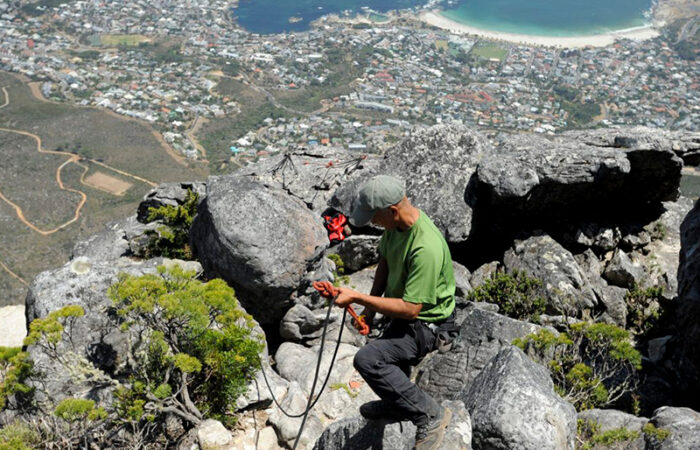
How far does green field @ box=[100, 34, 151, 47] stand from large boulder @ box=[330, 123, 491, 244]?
109 m

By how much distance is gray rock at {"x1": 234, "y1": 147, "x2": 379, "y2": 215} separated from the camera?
43.3 feet

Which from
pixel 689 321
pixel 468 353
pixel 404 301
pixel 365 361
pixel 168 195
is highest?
pixel 404 301

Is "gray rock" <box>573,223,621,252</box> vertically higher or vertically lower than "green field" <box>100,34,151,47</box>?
higher

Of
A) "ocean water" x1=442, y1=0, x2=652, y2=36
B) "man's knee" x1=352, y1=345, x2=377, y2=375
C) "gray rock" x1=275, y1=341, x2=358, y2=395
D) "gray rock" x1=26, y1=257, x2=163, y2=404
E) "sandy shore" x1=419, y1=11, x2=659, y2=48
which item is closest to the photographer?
"man's knee" x1=352, y1=345, x2=377, y2=375

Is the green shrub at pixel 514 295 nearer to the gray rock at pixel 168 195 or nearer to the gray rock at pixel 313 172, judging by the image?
the gray rock at pixel 313 172

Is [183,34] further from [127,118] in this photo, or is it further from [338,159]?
[338,159]

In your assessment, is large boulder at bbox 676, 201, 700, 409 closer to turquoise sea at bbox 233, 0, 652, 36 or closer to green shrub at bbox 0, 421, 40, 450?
green shrub at bbox 0, 421, 40, 450

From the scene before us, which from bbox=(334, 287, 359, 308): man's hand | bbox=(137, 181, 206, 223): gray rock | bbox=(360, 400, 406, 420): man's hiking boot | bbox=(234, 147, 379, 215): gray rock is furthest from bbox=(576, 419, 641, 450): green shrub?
bbox=(137, 181, 206, 223): gray rock

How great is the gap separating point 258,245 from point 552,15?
142023 mm

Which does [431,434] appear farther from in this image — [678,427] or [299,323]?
[299,323]

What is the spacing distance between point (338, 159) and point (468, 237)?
16.0 feet

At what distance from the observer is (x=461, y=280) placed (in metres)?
10.8

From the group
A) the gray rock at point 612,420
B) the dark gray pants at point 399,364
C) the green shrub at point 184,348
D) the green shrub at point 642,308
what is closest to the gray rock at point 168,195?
the green shrub at point 184,348

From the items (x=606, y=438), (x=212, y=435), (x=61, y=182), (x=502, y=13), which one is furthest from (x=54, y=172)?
(x=502, y=13)
